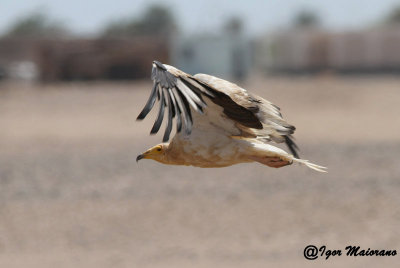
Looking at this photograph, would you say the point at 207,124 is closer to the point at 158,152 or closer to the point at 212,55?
the point at 158,152

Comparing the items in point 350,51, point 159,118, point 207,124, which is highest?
point 159,118

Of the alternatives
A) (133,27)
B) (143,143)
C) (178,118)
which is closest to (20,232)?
(143,143)

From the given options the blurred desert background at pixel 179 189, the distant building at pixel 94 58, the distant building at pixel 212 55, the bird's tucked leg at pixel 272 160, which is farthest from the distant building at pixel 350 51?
the bird's tucked leg at pixel 272 160

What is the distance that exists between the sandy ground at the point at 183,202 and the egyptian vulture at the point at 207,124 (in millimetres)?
12685

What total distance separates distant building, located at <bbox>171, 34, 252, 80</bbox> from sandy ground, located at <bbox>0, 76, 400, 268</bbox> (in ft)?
49.7

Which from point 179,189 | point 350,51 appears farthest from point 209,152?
point 350,51

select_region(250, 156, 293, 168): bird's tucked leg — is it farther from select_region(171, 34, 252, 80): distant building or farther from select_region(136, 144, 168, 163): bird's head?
select_region(171, 34, 252, 80): distant building

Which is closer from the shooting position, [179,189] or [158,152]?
[158,152]

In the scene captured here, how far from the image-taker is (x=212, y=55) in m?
47.1

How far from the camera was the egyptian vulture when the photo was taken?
203 inches

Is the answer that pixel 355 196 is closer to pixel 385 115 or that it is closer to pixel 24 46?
pixel 385 115

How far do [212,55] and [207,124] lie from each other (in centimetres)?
4154

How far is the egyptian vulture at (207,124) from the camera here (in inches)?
203

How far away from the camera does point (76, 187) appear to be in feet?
75.2
